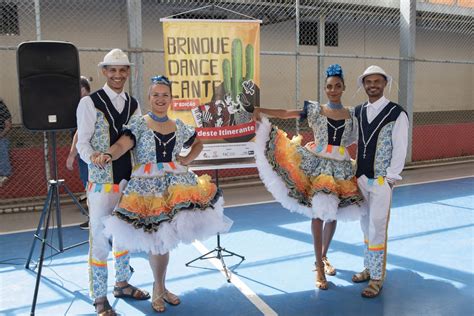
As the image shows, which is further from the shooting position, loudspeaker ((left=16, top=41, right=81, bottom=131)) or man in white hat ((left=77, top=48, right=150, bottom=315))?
loudspeaker ((left=16, top=41, right=81, bottom=131))

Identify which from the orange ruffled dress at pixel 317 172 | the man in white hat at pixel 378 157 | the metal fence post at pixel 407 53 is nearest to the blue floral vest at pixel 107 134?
the orange ruffled dress at pixel 317 172

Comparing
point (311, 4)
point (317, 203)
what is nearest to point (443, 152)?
point (311, 4)

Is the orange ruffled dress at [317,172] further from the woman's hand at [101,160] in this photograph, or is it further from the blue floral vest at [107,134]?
the woman's hand at [101,160]

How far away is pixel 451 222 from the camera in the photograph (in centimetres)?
637

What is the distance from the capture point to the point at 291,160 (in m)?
4.33

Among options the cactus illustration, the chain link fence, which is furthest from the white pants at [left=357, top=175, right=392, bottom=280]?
the cactus illustration

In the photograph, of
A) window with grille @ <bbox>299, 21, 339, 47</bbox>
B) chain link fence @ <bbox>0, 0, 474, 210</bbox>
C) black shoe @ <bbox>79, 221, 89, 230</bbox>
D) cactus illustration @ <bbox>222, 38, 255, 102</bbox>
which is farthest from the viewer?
window with grille @ <bbox>299, 21, 339, 47</bbox>

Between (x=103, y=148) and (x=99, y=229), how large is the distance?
612mm

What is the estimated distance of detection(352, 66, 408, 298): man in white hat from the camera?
13.0 feet

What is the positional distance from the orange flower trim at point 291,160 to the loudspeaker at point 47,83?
76.3 inches

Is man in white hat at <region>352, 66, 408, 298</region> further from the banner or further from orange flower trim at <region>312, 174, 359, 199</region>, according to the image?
the banner

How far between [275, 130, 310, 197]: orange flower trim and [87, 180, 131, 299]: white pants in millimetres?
1461

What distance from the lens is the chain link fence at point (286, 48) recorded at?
742 centimetres

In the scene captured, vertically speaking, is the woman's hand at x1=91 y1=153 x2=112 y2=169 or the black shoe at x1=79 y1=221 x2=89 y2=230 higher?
the woman's hand at x1=91 y1=153 x2=112 y2=169
